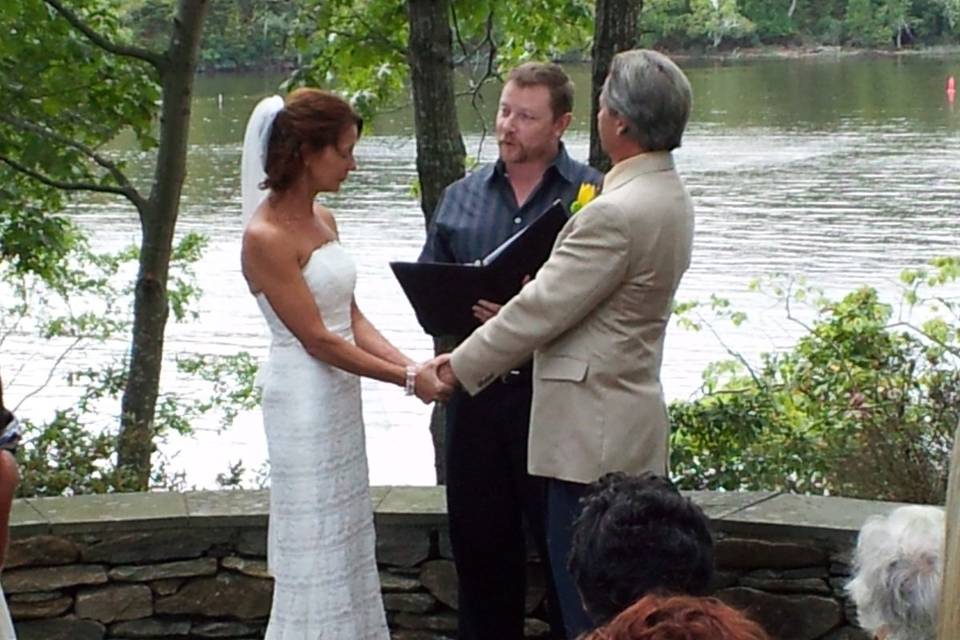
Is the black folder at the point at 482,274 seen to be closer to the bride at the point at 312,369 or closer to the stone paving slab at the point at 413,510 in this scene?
the bride at the point at 312,369

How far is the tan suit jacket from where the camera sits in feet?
11.1

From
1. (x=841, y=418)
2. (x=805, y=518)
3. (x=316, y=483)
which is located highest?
(x=316, y=483)

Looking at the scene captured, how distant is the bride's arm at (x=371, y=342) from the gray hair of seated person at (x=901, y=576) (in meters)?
1.51

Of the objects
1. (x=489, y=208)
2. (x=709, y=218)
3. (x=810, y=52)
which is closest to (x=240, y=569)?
(x=489, y=208)

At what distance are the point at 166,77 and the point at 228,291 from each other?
11.6 meters

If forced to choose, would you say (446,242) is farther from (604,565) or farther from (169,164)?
(169,164)

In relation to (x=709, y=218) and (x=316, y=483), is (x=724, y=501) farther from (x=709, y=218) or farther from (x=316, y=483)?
(x=709, y=218)

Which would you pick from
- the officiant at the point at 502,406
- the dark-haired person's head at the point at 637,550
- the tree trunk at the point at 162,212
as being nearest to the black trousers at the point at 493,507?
the officiant at the point at 502,406

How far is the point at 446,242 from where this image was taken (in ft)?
13.0

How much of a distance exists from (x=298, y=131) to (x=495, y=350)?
2.22 ft

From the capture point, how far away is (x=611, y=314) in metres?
3.46

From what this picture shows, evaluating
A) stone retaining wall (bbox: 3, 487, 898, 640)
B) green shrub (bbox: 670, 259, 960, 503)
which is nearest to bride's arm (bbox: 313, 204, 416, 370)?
stone retaining wall (bbox: 3, 487, 898, 640)

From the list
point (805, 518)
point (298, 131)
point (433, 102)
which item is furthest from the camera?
point (433, 102)

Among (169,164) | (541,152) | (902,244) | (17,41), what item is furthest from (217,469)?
(902,244)
